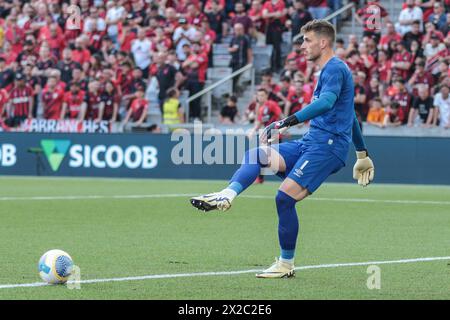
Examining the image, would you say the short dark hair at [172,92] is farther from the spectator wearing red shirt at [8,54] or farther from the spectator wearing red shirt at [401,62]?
the spectator wearing red shirt at [8,54]

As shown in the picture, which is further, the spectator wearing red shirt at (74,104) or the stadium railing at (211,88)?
the spectator wearing red shirt at (74,104)

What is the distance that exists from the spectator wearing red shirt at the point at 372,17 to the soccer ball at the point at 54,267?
59.6 feet

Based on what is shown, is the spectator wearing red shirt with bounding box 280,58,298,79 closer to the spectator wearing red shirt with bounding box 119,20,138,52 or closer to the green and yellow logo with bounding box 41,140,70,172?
the spectator wearing red shirt with bounding box 119,20,138,52

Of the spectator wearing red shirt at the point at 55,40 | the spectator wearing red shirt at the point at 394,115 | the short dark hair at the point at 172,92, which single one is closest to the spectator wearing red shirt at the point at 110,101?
the short dark hair at the point at 172,92

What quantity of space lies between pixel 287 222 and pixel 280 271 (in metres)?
0.43

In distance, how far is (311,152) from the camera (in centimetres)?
936

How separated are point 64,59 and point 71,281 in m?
22.4

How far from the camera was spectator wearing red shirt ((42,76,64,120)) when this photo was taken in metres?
29.7

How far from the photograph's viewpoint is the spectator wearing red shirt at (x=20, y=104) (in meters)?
30.1

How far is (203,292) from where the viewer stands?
8.38m

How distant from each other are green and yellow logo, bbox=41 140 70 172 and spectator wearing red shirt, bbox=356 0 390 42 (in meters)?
8.24

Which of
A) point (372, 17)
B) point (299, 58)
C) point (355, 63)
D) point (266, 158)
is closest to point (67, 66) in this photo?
point (299, 58)

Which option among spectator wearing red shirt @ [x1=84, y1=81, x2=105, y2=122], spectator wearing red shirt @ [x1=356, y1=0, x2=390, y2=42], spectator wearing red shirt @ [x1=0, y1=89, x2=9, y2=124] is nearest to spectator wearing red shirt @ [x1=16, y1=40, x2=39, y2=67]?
spectator wearing red shirt @ [x1=0, y1=89, x2=9, y2=124]
